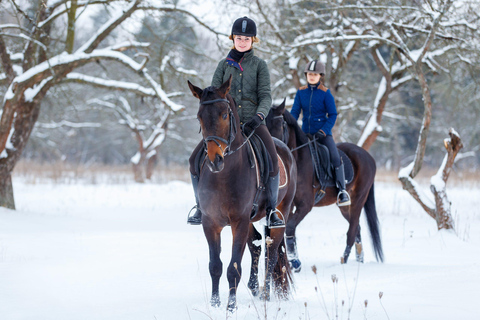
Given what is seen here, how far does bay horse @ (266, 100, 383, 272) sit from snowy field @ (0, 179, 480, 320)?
40 centimetres

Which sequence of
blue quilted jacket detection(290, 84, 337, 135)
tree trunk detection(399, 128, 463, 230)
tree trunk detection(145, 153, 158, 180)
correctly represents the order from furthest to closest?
tree trunk detection(145, 153, 158, 180), tree trunk detection(399, 128, 463, 230), blue quilted jacket detection(290, 84, 337, 135)

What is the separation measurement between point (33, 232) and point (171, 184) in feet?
39.6

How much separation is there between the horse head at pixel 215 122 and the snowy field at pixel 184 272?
116cm

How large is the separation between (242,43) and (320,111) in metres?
2.81

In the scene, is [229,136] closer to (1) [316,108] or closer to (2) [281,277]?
(2) [281,277]

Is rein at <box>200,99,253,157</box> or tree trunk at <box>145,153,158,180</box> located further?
tree trunk at <box>145,153,158,180</box>

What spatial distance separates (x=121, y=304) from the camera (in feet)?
15.3

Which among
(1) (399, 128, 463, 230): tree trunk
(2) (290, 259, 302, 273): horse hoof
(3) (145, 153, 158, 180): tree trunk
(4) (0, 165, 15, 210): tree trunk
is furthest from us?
(3) (145, 153, 158, 180): tree trunk

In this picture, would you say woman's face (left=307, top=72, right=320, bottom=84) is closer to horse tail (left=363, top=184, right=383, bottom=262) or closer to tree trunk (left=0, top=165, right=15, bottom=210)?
horse tail (left=363, top=184, right=383, bottom=262)

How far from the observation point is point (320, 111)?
285 inches

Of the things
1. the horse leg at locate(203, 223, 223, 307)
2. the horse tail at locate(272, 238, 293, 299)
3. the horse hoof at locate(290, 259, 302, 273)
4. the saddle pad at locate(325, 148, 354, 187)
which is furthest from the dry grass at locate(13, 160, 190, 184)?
the horse leg at locate(203, 223, 223, 307)

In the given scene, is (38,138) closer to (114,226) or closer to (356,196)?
(114,226)

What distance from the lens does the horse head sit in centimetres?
383

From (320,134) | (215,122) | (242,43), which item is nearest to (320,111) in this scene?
(320,134)
